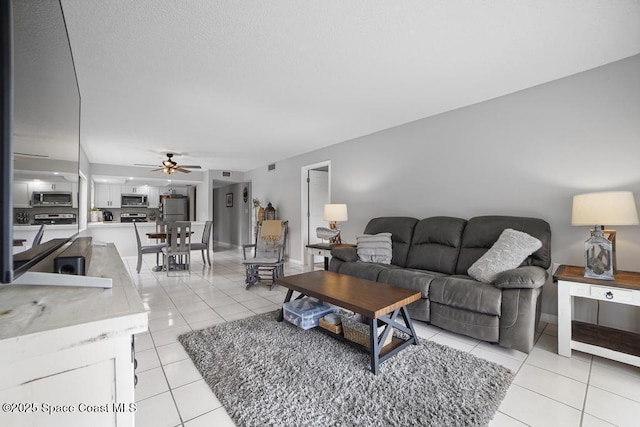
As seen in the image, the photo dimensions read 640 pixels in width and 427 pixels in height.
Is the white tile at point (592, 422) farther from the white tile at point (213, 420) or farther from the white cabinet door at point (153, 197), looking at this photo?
the white cabinet door at point (153, 197)

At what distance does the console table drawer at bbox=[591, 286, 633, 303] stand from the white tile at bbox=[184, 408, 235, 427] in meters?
2.55

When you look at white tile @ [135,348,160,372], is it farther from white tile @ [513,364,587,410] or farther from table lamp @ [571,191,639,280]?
table lamp @ [571,191,639,280]

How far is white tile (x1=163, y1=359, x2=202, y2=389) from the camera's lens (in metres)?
1.84

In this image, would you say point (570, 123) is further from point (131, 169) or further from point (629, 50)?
point (131, 169)

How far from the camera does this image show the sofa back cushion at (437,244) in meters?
3.05

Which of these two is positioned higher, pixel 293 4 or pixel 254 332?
pixel 293 4

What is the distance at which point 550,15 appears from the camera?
1.81 m

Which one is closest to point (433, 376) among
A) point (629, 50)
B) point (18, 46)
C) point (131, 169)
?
point (18, 46)

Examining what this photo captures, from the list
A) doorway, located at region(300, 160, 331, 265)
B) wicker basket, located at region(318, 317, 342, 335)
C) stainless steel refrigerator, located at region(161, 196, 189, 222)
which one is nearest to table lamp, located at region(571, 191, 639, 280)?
wicker basket, located at region(318, 317, 342, 335)

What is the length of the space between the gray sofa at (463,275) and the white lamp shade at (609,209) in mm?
453

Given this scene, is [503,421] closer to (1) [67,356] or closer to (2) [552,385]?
(2) [552,385]

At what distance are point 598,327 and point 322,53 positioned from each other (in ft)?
10.4

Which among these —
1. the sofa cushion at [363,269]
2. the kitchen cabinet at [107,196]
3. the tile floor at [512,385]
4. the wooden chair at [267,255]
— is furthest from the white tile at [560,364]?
the kitchen cabinet at [107,196]

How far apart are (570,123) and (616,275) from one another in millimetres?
1399
